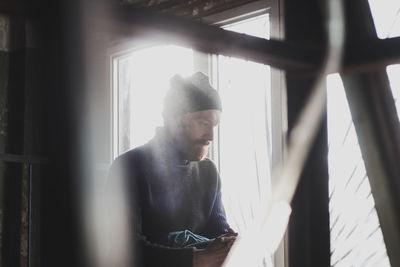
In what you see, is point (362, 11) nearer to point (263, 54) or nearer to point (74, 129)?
point (263, 54)

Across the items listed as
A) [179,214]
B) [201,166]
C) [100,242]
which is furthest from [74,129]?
[201,166]

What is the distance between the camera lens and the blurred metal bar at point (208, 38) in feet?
2.00

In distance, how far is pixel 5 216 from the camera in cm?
422

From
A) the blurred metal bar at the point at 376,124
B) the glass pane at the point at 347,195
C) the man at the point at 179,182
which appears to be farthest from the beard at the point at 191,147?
the blurred metal bar at the point at 376,124

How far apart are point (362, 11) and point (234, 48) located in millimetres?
260

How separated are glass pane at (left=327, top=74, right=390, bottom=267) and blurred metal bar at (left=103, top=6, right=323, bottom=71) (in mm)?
1859

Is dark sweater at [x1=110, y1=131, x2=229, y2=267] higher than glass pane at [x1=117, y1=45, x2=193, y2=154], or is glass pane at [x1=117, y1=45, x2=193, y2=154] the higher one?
glass pane at [x1=117, y1=45, x2=193, y2=154]

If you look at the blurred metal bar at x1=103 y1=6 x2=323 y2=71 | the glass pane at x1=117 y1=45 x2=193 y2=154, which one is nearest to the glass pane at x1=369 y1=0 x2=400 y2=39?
the glass pane at x1=117 y1=45 x2=193 y2=154

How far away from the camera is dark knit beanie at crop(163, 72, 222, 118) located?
2.00 metres

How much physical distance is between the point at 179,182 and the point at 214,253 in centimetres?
35

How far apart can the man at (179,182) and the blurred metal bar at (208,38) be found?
3.74 feet

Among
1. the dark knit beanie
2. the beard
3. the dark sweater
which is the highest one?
the dark knit beanie

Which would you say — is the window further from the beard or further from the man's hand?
the man's hand

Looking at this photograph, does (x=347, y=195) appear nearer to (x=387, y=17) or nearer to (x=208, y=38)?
(x=387, y=17)
